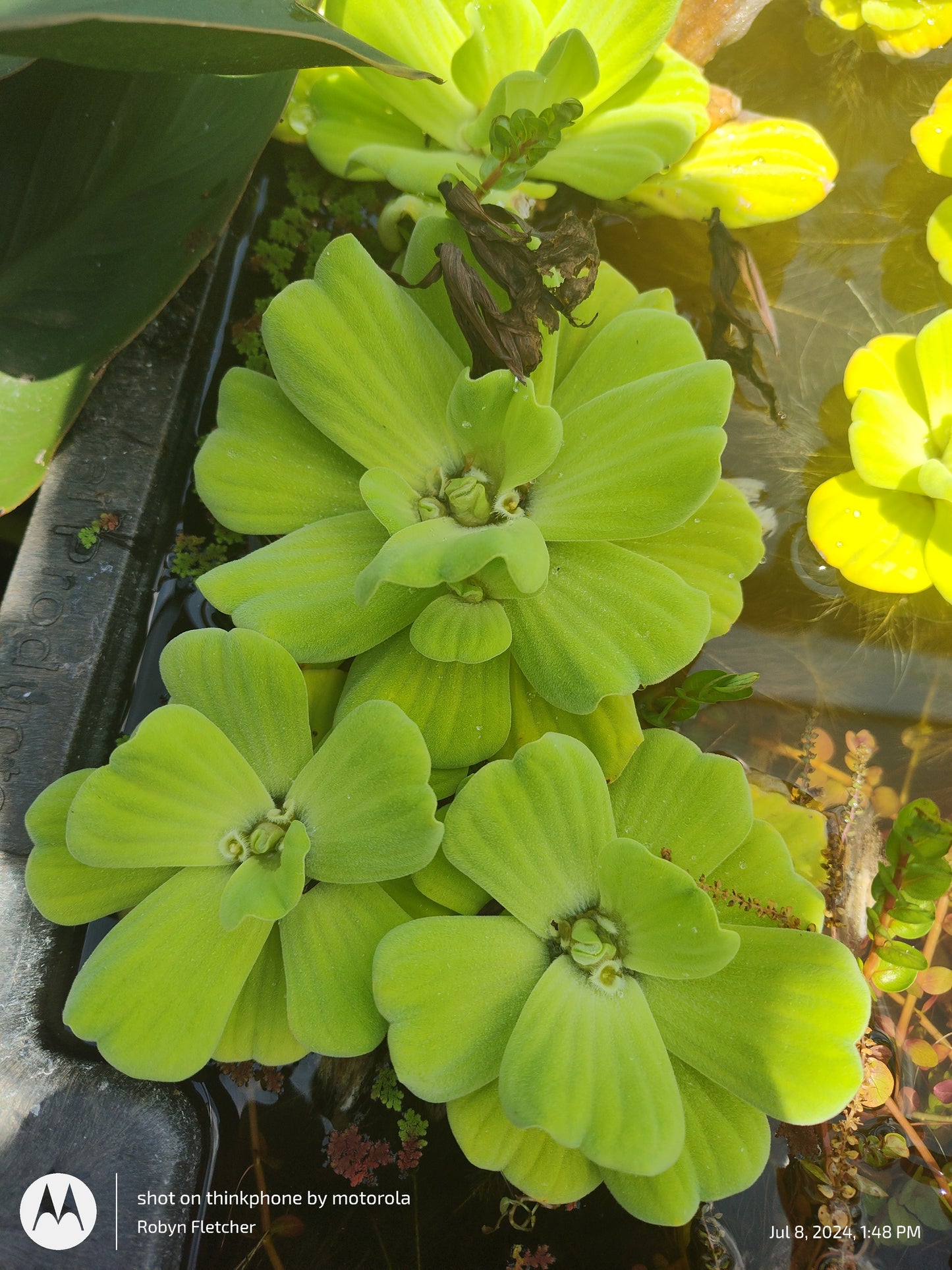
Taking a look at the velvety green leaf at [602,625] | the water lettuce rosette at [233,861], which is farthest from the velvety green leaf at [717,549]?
the water lettuce rosette at [233,861]

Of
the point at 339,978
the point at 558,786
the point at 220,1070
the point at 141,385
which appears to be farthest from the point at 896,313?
the point at 220,1070

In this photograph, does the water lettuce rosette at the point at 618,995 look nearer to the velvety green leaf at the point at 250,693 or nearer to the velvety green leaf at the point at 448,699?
the velvety green leaf at the point at 448,699

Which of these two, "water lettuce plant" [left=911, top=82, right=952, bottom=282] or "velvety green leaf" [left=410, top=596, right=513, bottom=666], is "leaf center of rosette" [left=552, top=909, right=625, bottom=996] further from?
"water lettuce plant" [left=911, top=82, right=952, bottom=282]

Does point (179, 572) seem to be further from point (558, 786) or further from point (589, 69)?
point (589, 69)

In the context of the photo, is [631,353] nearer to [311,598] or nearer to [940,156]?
[311,598]

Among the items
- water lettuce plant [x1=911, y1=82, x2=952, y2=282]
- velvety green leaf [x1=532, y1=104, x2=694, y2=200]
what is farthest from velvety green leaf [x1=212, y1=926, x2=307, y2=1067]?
water lettuce plant [x1=911, y1=82, x2=952, y2=282]
